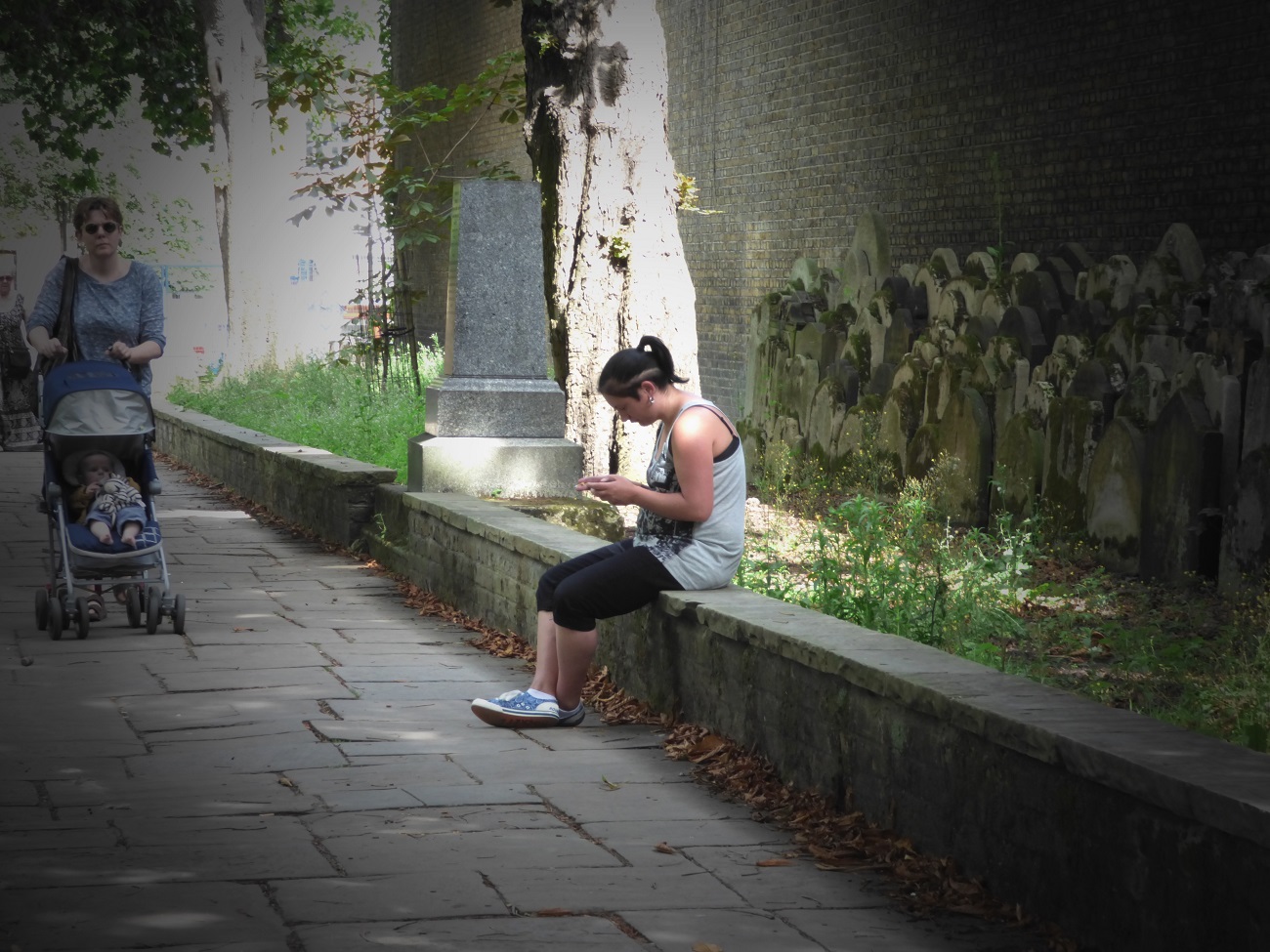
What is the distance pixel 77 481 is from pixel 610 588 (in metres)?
3.21

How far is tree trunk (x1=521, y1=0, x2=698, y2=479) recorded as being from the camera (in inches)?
405

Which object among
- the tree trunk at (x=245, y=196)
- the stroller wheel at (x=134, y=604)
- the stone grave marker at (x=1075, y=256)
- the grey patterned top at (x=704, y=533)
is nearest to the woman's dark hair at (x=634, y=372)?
the grey patterned top at (x=704, y=533)

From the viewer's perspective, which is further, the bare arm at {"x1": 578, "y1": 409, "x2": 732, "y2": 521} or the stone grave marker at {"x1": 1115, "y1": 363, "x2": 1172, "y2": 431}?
the stone grave marker at {"x1": 1115, "y1": 363, "x2": 1172, "y2": 431}

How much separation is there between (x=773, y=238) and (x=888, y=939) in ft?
42.8

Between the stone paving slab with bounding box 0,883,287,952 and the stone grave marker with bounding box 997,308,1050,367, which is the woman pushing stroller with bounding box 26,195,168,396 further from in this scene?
the stone grave marker with bounding box 997,308,1050,367

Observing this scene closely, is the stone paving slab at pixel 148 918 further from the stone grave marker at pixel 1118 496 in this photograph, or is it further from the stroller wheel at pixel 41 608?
the stone grave marker at pixel 1118 496

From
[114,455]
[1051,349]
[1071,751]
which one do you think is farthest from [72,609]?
[1051,349]

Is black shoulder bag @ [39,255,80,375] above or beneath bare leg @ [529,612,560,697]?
above

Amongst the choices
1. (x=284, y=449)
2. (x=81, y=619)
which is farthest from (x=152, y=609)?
(x=284, y=449)

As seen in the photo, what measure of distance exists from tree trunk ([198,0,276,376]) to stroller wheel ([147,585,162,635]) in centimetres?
1625

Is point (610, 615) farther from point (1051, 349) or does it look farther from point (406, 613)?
point (1051, 349)

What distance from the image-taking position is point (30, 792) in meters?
4.93

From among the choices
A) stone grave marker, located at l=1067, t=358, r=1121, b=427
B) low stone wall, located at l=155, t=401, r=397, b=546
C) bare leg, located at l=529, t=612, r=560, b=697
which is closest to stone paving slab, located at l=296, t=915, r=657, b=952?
bare leg, located at l=529, t=612, r=560, b=697

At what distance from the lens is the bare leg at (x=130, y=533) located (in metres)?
7.53
